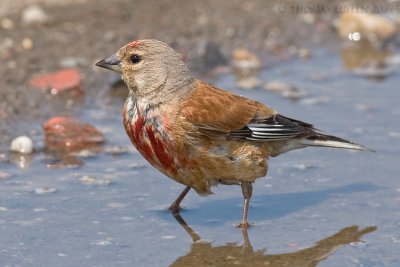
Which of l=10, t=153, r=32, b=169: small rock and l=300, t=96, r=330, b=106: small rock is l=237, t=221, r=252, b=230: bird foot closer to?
l=10, t=153, r=32, b=169: small rock

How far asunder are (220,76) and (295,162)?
2.15 metres

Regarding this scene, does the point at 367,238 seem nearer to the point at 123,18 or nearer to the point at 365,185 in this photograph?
the point at 365,185

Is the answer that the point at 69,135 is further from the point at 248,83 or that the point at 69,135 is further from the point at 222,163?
the point at 248,83

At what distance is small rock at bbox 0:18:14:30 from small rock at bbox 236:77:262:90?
2.35 metres

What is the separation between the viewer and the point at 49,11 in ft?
31.4

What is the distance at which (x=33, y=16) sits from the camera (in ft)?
30.6

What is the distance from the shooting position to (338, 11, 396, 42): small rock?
10.1 metres

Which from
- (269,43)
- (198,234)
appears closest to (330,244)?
(198,234)

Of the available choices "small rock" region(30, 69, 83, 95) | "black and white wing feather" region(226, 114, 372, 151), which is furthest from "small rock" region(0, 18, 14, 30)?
"black and white wing feather" region(226, 114, 372, 151)

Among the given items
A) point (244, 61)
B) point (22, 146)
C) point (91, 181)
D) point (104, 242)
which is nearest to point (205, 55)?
point (244, 61)

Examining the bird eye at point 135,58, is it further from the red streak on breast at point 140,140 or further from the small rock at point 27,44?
the small rock at point 27,44

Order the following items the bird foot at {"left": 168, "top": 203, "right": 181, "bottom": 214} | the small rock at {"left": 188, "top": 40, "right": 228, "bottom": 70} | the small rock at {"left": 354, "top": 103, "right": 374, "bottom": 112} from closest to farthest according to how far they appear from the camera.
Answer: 1. the bird foot at {"left": 168, "top": 203, "right": 181, "bottom": 214}
2. the small rock at {"left": 354, "top": 103, "right": 374, "bottom": 112}
3. the small rock at {"left": 188, "top": 40, "right": 228, "bottom": 70}

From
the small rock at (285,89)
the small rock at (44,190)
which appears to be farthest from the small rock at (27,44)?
the small rock at (44,190)

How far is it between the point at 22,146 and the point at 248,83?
2.57m
